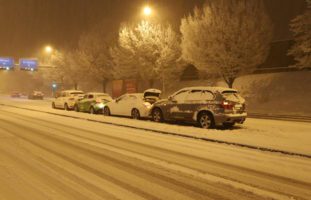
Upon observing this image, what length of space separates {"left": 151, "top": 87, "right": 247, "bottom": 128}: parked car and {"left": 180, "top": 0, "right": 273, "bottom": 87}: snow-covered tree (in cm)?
1403

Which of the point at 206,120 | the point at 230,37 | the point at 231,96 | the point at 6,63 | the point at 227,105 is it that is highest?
the point at 6,63

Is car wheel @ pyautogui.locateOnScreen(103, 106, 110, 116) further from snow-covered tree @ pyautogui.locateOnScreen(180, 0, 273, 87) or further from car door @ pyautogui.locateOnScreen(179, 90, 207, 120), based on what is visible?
snow-covered tree @ pyautogui.locateOnScreen(180, 0, 273, 87)

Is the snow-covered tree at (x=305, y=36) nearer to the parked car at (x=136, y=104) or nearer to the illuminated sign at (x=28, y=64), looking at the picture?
the parked car at (x=136, y=104)

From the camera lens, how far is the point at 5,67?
206ft

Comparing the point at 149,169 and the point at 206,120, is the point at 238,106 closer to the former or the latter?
the point at 206,120

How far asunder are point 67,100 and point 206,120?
16.2 meters

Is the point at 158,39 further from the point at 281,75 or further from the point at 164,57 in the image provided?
the point at 281,75

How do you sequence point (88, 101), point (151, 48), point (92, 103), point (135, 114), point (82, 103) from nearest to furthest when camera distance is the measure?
point (135, 114), point (92, 103), point (88, 101), point (82, 103), point (151, 48)

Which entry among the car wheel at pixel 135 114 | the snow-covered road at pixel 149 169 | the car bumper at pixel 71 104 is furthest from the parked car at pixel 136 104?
the car bumper at pixel 71 104

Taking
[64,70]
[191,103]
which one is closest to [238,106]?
[191,103]

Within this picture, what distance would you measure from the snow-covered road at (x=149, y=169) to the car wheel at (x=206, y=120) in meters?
2.39

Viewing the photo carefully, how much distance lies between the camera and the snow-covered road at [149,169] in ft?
20.9

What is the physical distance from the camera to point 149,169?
809 cm

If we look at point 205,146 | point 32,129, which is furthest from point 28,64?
point 205,146
